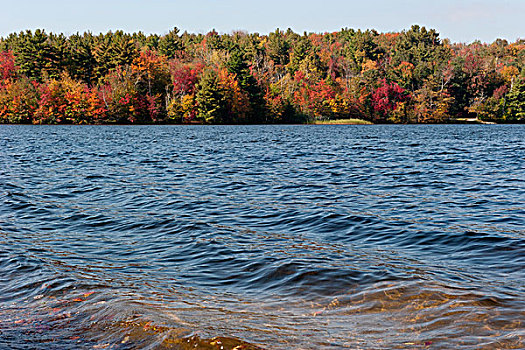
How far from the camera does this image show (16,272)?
8773mm

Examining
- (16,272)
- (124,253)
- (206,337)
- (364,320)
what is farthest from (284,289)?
(16,272)

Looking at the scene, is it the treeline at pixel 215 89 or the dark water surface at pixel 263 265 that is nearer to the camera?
the dark water surface at pixel 263 265

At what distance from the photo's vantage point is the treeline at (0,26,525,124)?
103 m

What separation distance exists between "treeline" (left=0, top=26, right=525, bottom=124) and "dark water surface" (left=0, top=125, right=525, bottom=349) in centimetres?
8905

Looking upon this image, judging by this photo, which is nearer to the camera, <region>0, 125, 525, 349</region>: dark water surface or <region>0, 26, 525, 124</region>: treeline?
<region>0, 125, 525, 349</region>: dark water surface

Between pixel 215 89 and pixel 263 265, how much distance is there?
98078mm

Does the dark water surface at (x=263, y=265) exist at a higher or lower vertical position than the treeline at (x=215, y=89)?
lower

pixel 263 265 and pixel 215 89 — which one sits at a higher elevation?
pixel 215 89

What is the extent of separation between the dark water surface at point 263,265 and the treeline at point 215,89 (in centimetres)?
8905

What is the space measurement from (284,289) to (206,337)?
233cm

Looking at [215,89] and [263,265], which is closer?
[263,265]

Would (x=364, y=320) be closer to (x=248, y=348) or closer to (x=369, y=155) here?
(x=248, y=348)

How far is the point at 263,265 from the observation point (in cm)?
916

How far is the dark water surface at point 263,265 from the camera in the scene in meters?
Result: 6.15
